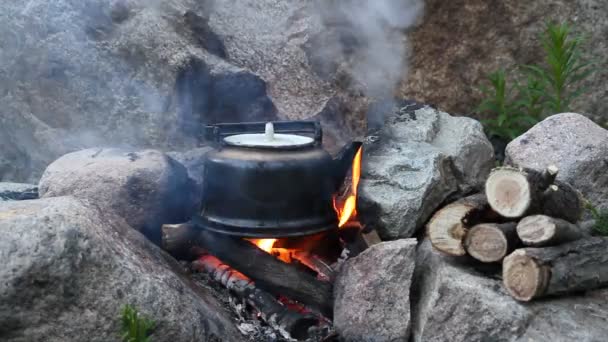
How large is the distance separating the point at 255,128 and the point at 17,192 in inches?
71.8

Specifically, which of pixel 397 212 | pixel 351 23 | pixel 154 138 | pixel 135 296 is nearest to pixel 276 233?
pixel 397 212

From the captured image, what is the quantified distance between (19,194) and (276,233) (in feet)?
6.65

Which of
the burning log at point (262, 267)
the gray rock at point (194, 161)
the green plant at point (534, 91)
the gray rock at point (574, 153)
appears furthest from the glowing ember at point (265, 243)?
the green plant at point (534, 91)

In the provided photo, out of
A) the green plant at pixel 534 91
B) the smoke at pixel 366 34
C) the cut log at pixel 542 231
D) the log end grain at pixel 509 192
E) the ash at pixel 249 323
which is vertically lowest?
the ash at pixel 249 323

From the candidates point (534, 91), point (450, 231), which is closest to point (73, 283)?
point (450, 231)

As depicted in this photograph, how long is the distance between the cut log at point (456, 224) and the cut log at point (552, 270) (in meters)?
0.28

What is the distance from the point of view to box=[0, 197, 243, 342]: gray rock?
222 cm

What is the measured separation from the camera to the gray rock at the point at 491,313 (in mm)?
2580

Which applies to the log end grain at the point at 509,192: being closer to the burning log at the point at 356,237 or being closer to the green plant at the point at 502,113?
the burning log at the point at 356,237

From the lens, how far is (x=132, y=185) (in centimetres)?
352

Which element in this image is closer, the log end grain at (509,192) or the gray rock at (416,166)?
the log end grain at (509,192)

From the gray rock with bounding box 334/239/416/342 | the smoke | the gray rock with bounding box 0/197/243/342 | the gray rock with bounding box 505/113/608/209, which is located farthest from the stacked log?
the smoke

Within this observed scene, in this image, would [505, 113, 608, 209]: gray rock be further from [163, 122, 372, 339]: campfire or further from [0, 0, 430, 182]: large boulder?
[0, 0, 430, 182]: large boulder

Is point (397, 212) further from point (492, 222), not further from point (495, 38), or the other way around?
point (495, 38)
